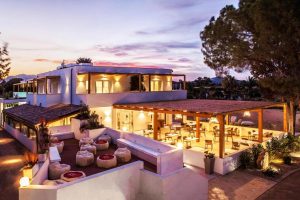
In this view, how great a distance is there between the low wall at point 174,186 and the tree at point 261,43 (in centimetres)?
1268

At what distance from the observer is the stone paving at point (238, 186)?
12.3 m

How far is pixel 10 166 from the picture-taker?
15891mm

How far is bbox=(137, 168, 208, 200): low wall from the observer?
35.1 feet

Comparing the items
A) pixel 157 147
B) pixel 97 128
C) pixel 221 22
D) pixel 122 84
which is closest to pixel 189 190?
pixel 157 147

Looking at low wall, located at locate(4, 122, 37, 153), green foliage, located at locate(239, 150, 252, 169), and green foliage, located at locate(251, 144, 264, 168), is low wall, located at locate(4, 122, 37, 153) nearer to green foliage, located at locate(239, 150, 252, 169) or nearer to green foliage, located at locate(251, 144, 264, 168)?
green foliage, located at locate(239, 150, 252, 169)

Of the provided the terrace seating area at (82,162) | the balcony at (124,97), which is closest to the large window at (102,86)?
the balcony at (124,97)

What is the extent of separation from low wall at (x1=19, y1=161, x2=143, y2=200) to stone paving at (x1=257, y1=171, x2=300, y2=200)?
634cm

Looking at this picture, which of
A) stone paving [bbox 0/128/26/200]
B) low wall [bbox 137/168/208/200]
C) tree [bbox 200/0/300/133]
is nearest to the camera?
low wall [bbox 137/168/208/200]

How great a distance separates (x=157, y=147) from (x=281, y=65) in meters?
15.0

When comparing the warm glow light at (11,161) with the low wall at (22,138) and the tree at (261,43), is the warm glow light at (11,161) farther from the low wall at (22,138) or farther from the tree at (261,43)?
the tree at (261,43)

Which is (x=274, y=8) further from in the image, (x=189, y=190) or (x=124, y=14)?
(x=189, y=190)

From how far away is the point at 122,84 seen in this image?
24359mm

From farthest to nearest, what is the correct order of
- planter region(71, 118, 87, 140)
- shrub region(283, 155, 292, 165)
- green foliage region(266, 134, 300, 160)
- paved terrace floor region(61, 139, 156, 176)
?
green foliage region(266, 134, 300, 160), shrub region(283, 155, 292, 165), planter region(71, 118, 87, 140), paved terrace floor region(61, 139, 156, 176)

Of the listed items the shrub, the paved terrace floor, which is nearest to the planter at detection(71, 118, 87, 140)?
the paved terrace floor
